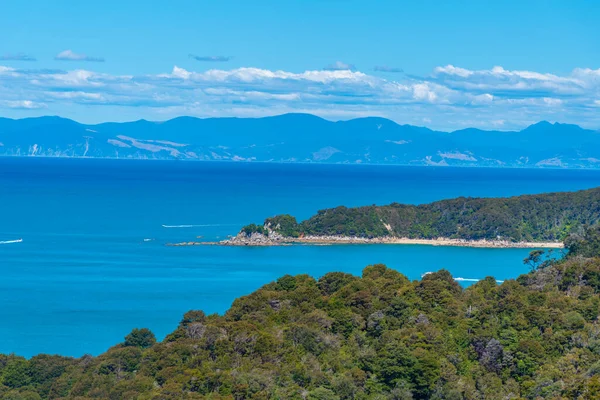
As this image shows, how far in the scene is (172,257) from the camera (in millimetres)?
77062

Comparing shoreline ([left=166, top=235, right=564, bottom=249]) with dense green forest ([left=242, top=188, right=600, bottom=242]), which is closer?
shoreline ([left=166, top=235, right=564, bottom=249])

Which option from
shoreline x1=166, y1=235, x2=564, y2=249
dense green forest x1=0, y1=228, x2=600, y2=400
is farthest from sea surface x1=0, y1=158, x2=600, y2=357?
dense green forest x1=0, y1=228, x2=600, y2=400

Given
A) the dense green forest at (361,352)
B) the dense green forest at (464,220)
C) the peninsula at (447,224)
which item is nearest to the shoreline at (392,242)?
the peninsula at (447,224)

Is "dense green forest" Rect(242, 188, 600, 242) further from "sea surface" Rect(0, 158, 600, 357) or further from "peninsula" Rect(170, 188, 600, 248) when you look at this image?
"sea surface" Rect(0, 158, 600, 357)

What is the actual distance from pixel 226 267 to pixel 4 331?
26490 mm

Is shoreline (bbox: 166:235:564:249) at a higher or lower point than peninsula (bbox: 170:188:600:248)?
lower

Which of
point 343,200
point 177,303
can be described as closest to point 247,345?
point 177,303

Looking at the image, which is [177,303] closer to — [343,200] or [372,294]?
[372,294]

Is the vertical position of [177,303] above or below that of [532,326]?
below

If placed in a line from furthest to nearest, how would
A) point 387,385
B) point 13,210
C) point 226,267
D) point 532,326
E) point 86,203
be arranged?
point 86,203 < point 13,210 < point 226,267 < point 532,326 < point 387,385

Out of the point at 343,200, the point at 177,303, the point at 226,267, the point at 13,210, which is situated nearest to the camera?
the point at 177,303

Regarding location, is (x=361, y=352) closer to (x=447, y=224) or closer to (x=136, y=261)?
(x=136, y=261)

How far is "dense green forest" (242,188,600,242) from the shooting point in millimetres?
95500

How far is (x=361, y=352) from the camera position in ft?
104
